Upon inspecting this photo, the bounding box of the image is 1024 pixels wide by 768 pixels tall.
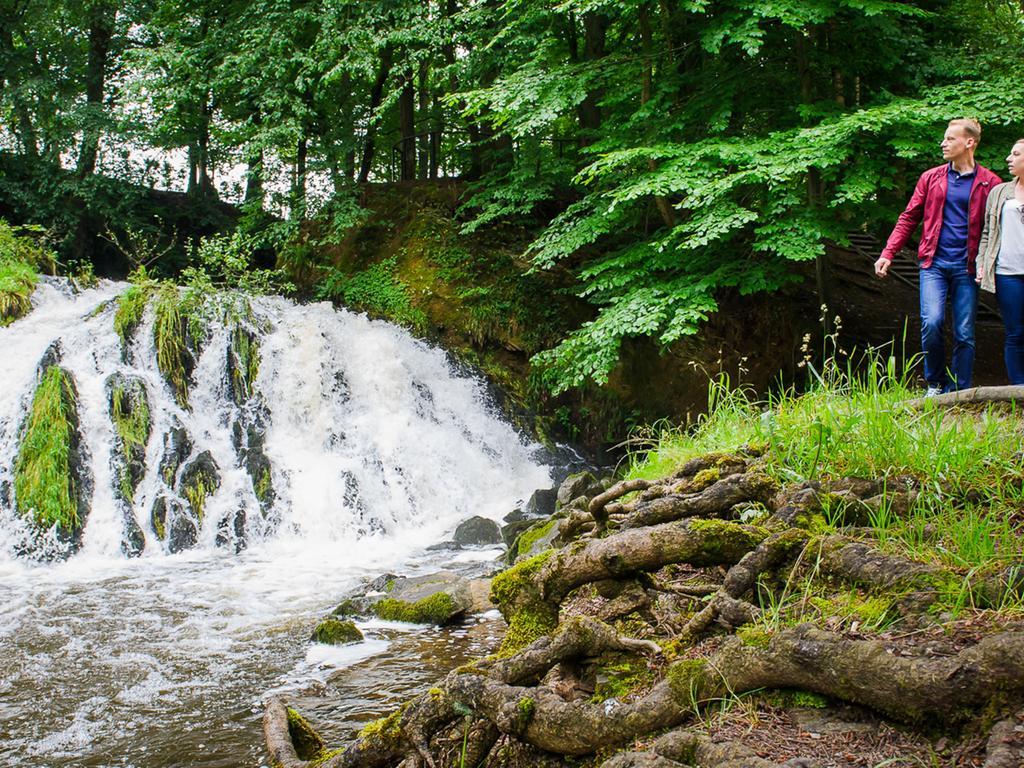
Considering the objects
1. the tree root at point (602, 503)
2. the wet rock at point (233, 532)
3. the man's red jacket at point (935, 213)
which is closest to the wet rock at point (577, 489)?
the wet rock at point (233, 532)

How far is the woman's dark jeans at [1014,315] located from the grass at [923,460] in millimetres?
1079

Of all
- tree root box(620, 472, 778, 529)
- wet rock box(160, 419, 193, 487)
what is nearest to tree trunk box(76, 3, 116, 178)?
wet rock box(160, 419, 193, 487)

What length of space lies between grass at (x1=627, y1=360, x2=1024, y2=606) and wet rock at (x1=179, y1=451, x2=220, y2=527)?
22.7 feet

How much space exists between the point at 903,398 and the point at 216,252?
1091 cm

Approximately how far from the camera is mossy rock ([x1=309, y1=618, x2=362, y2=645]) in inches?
202

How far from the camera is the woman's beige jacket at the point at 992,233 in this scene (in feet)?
15.2

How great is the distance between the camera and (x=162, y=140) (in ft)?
49.5

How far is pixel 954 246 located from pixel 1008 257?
33cm

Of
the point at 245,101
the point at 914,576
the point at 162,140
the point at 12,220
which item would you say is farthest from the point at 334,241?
the point at 914,576

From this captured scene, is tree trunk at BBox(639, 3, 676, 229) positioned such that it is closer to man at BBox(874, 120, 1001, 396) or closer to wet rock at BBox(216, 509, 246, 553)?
man at BBox(874, 120, 1001, 396)

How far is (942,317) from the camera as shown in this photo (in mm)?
4832

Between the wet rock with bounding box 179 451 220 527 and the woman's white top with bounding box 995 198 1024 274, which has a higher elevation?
the woman's white top with bounding box 995 198 1024 274

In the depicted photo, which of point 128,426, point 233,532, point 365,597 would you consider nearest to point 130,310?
point 128,426

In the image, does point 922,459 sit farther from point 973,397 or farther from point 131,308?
point 131,308
